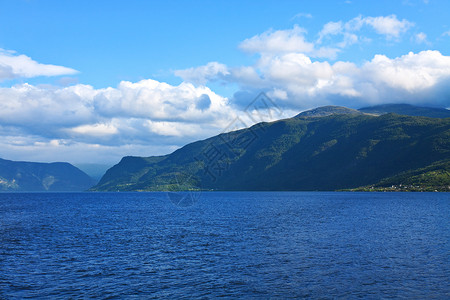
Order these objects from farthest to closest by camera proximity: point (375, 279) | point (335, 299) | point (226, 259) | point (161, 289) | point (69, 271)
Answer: point (226, 259) → point (69, 271) → point (375, 279) → point (161, 289) → point (335, 299)

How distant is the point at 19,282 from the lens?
47.8m

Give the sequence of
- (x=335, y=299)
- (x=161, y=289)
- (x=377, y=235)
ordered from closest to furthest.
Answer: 1. (x=335, y=299)
2. (x=161, y=289)
3. (x=377, y=235)

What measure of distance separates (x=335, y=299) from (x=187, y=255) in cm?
3137

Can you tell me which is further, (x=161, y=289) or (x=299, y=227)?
(x=299, y=227)

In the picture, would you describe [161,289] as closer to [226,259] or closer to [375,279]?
[226,259]

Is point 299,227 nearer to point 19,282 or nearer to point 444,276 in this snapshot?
point 444,276

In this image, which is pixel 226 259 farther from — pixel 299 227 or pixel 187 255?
pixel 299 227

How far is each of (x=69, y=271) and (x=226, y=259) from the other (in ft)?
81.3

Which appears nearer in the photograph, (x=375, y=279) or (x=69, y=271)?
(x=375, y=279)

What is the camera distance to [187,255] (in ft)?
212

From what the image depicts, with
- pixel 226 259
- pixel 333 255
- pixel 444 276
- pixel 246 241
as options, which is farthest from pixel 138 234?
pixel 444 276

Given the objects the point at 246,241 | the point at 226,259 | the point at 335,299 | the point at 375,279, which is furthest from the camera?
the point at 246,241

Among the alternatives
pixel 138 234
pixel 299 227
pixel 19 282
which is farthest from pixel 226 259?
pixel 299 227

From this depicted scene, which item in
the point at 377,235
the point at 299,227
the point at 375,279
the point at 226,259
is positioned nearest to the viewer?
the point at 375,279
